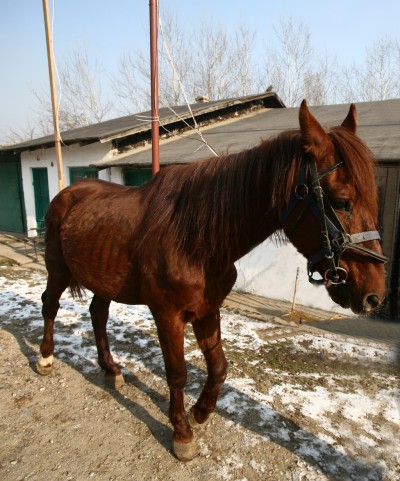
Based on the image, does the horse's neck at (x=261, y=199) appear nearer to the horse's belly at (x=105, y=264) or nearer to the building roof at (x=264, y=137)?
the horse's belly at (x=105, y=264)

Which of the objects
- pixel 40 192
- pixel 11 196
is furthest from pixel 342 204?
pixel 11 196

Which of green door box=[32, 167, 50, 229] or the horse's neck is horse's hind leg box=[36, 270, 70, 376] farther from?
green door box=[32, 167, 50, 229]

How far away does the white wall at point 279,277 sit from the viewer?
569 centimetres

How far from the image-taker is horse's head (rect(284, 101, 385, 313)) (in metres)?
1.45

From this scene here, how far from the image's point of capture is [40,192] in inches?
454

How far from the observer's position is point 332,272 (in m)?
1.51

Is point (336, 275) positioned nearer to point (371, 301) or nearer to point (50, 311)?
point (371, 301)

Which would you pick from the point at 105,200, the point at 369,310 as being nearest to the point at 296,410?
the point at 369,310

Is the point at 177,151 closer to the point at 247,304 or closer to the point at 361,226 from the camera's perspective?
the point at 247,304

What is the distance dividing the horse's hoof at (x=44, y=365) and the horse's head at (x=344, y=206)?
2847mm

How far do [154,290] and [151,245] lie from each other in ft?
0.92

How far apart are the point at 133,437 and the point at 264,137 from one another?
5620 mm

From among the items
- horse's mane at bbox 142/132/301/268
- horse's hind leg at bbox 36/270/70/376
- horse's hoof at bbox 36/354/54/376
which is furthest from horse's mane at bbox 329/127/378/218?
horse's hoof at bbox 36/354/54/376

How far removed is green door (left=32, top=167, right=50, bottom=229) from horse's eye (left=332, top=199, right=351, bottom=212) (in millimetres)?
11413
